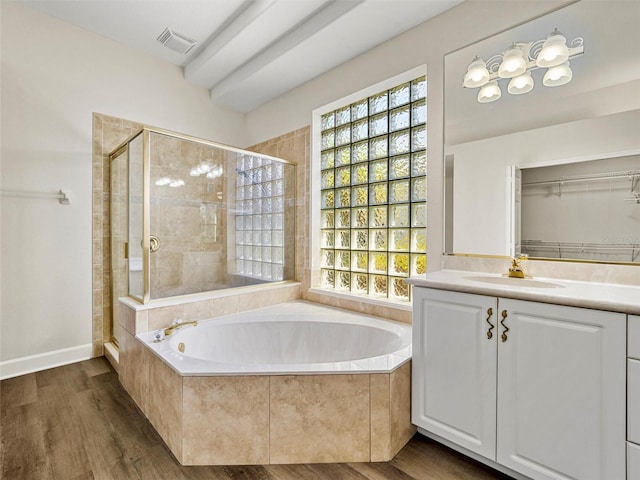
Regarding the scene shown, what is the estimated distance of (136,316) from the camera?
195 cm

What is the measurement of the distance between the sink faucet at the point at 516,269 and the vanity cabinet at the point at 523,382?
420mm

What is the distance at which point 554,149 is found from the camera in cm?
158

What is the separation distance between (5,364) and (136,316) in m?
1.21

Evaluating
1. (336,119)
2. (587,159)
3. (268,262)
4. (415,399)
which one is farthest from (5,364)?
(587,159)

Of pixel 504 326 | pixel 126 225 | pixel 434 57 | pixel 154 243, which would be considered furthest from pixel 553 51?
pixel 126 225

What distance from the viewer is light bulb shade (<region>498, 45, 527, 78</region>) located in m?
1.69

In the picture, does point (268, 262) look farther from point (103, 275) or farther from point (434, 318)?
point (434, 318)

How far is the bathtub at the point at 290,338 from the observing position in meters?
2.02

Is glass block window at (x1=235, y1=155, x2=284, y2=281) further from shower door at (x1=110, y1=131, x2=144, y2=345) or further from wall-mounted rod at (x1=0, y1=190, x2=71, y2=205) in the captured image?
wall-mounted rod at (x1=0, y1=190, x2=71, y2=205)

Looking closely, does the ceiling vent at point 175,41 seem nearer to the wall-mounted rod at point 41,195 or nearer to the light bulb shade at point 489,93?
the wall-mounted rod at point 41,195

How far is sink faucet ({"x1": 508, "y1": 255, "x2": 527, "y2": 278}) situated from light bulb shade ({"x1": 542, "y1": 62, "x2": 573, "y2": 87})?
0.89 m

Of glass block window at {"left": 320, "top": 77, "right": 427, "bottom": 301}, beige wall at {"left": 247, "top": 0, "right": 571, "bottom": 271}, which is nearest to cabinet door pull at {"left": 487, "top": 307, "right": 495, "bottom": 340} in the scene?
beige wall at {"left": 247, "top": 0, "right": 571, "bottom": 271}

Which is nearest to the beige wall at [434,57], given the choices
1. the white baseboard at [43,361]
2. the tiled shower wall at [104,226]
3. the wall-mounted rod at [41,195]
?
the tiled shower wall at [104,226]

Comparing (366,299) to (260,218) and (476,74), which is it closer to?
(260,218)
